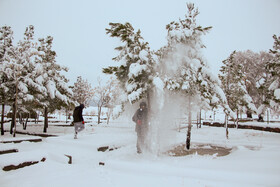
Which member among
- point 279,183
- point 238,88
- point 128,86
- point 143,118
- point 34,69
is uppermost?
point 34,69

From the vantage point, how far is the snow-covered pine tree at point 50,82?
16.4 metres

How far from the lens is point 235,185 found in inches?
170

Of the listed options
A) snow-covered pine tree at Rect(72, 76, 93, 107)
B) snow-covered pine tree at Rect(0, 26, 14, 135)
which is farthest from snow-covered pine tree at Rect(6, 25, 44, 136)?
snow-covered pine tree at Rect(72, 76, 93, 107)

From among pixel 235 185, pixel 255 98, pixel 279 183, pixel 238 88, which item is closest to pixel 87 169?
pixel 235 185

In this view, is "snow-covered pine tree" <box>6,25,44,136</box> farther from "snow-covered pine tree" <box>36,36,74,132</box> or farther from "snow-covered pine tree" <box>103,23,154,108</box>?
"snow-covered pine tree" <box>103,23,154,108</box>

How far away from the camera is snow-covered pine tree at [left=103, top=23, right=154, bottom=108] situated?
7.25m

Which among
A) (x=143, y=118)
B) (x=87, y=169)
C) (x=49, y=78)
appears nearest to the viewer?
(x=87, y=169)

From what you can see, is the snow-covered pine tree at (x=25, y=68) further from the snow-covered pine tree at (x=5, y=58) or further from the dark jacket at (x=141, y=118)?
the dark jacket at (x=141, y=118)

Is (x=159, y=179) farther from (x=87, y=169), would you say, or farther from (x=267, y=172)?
(x=267, y=172)

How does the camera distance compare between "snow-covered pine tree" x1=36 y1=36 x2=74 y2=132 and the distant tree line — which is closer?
the distant tree line

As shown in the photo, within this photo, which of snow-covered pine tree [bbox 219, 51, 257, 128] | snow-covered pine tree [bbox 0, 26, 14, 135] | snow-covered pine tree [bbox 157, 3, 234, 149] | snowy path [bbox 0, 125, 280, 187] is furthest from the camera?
snow-covered pine tree [bbox 219, 51, 257, 128]

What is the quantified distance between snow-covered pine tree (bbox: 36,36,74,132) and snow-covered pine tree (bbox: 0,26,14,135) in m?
2.27

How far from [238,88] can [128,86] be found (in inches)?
496

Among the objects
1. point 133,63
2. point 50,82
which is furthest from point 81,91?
point 133,63
